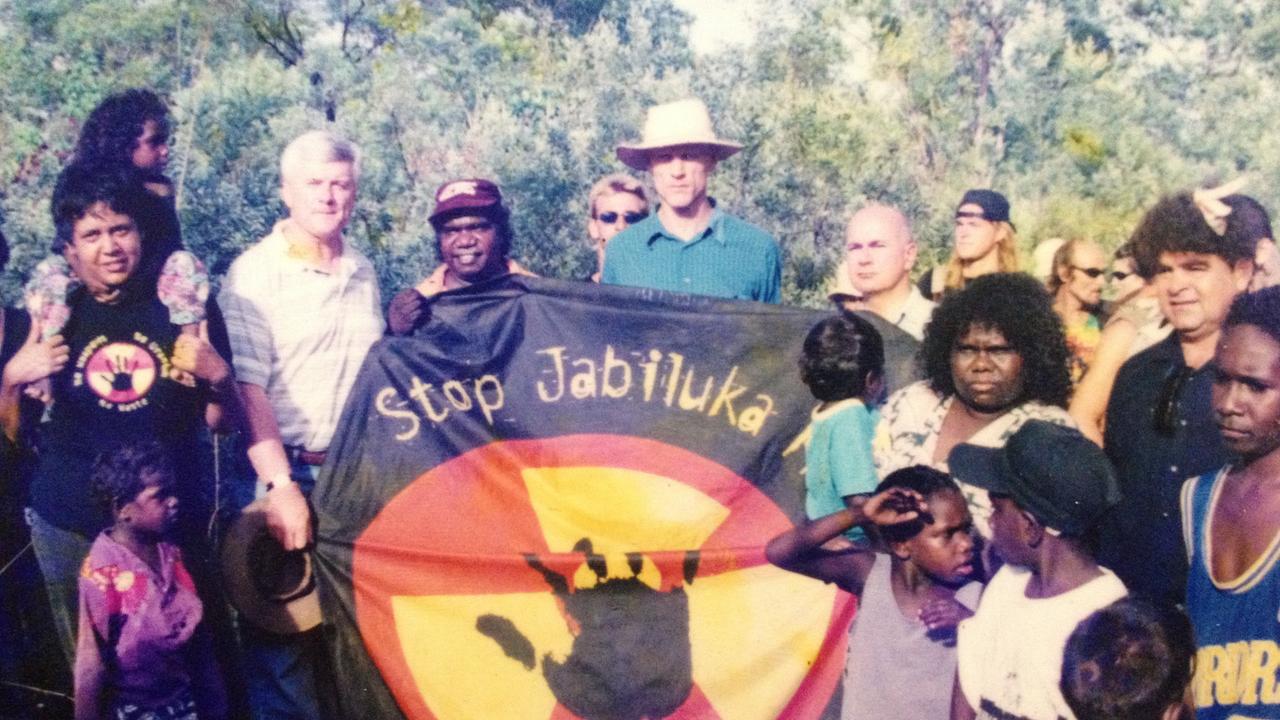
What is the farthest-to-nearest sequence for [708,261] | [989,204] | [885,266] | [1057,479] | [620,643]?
[989,204] → [708,261] → [885,266] → [620,643] → [1057,479]

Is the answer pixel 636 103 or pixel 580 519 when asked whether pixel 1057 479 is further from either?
pixel 636 103

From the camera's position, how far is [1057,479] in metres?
3.37

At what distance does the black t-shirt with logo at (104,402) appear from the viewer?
190 inches

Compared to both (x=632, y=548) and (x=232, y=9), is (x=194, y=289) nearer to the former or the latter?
(x=632, y=548)

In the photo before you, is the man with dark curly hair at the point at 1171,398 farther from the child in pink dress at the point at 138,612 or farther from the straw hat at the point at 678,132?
the child in pink dress at the point at 138,612

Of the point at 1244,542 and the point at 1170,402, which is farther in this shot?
the point at 1170,402

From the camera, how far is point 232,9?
10648 mm

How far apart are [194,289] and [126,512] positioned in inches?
34.0

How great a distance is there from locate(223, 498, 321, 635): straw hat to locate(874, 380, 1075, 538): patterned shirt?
7.26ft

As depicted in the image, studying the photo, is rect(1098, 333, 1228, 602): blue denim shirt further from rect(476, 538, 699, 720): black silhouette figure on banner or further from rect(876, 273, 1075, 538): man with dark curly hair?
rect(476, 538, 699, 720): black silhouette figure on banner

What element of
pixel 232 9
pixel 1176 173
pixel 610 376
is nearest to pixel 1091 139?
pixel 1176 173

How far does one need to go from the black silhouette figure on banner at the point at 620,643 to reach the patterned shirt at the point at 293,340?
1.04 meters

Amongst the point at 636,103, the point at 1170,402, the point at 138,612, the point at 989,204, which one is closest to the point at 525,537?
the point at 138,612

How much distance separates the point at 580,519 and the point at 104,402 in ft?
5.99
